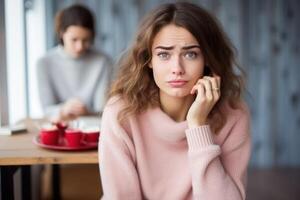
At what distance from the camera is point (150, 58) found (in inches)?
52.1

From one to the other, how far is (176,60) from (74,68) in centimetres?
126

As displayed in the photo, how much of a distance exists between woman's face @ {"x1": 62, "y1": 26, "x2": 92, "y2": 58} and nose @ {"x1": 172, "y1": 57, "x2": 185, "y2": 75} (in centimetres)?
105

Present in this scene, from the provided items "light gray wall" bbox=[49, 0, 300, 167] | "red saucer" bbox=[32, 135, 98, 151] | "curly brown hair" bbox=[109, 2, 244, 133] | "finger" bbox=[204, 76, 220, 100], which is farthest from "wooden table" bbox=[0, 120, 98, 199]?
"light gray wall" bbox=[49, 0, 300, 167]

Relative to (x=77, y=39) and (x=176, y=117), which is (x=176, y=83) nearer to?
(x=176, y=117)

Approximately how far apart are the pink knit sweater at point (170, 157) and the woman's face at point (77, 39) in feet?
3.06

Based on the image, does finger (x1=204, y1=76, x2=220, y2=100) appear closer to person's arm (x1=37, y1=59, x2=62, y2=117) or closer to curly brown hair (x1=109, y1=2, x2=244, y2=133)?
curly brown hair (x1=109, y1=2, x2=244, y2=133)

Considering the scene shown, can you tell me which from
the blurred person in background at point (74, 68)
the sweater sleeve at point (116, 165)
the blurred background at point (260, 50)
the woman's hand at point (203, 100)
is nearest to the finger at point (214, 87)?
the woman's hand at point (203, 100)

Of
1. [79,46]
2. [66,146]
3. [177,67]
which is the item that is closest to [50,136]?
[66,146]

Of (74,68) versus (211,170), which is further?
(74,68)

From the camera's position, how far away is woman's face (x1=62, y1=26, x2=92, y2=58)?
218cm

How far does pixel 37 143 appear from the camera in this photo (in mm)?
1554

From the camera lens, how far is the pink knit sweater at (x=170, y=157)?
1.26m

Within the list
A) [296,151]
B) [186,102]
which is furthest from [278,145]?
[186,102]

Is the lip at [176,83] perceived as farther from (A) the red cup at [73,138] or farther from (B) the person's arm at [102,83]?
(B) the person's arm at [102,83]
